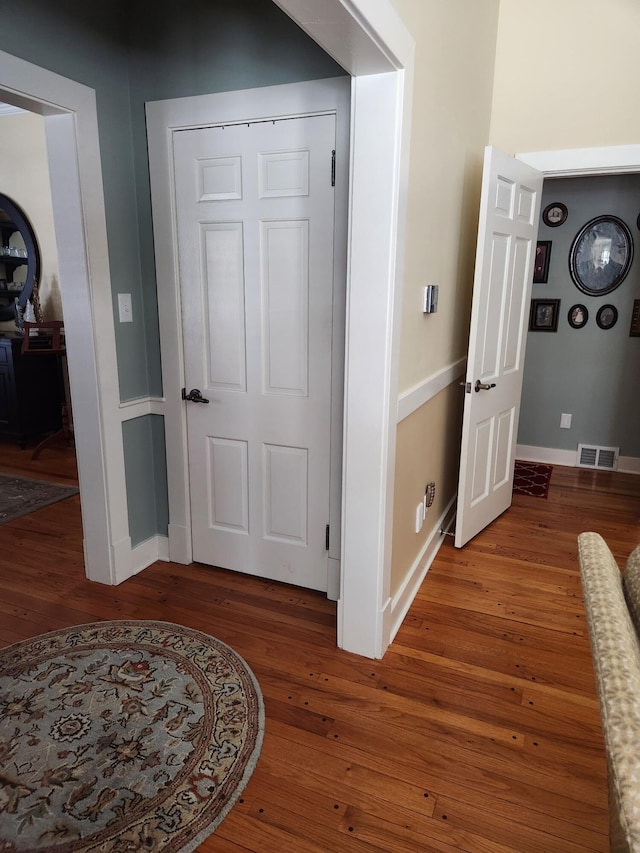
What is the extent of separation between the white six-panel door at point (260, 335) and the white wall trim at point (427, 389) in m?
0.36

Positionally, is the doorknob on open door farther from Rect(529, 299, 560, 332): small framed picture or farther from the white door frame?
Rect(529, 299, 560, 332): small framed picture

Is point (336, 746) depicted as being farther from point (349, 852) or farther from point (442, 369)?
point (442, 369)

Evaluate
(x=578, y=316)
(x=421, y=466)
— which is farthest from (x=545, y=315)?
A: (x=421, y=466)

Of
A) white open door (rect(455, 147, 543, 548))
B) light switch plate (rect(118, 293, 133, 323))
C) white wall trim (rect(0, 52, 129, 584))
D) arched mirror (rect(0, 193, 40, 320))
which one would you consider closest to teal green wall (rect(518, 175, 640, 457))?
white open door (rect(455, 147, 543, 548))

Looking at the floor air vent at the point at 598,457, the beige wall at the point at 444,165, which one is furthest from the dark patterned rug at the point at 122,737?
the floor air vent at the point at 598,457

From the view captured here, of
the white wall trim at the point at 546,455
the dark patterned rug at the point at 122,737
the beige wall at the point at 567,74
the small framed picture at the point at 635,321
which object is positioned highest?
the beige wall at the point at 567,74

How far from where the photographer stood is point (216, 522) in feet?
9.09

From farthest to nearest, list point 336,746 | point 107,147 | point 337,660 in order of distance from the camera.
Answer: point 107,147 < point 337,660 < point 336,746

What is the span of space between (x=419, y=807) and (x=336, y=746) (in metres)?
0.30

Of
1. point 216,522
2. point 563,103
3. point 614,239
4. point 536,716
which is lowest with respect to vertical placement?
point 536,716

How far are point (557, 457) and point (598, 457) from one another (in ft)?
0.98

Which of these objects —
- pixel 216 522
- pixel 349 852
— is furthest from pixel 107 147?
pixel 349 852

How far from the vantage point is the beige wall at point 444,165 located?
1.97 m

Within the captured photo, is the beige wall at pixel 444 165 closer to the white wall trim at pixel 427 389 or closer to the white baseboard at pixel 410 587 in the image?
the white wall trim at pixel 427 389
